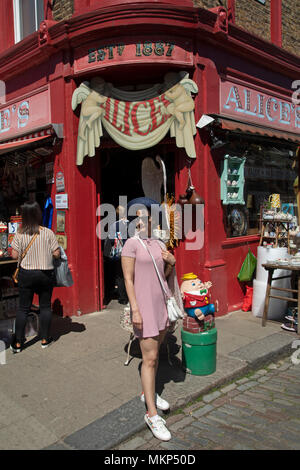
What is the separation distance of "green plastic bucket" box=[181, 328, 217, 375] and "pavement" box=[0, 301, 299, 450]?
0.09 meters

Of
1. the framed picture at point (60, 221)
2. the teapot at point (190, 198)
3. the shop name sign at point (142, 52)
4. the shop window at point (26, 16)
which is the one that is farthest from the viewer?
the shop window at point (26, 16)

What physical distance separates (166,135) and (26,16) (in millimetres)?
4607

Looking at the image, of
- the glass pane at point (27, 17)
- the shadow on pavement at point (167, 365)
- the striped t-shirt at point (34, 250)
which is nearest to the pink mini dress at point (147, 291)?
the shadow on pavement at point (167, 365)

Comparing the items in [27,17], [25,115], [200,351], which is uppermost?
[27,17]

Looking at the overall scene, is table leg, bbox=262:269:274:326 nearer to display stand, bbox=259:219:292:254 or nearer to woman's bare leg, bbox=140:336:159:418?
display stand, bbox=259:219:292:254

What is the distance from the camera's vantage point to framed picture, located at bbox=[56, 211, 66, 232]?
6584 millimetres

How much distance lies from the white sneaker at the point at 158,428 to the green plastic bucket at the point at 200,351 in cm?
103

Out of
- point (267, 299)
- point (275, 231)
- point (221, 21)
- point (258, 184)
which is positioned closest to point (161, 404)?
point (267, 299)

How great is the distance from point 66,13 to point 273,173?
16.2 feet

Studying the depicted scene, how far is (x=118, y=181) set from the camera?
26.6 ft

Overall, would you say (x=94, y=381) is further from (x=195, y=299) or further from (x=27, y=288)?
(x=27, y=288)

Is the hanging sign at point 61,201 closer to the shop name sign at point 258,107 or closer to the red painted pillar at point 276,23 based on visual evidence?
the shop name sign at point 258,107

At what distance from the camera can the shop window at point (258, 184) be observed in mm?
6957

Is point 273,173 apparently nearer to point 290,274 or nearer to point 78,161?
point 290,274
